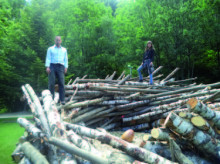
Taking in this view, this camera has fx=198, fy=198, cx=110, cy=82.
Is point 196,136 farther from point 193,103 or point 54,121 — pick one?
point 54,121

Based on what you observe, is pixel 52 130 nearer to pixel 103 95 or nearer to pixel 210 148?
pixel 210 148

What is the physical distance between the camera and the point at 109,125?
5.82m

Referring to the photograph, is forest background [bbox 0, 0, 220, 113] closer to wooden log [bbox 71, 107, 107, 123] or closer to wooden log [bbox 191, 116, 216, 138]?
wooden log [bbox 71, 107, 107, 123]

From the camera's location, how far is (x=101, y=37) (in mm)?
22172

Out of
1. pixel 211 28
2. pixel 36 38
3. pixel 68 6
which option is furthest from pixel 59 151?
pixel 68 6

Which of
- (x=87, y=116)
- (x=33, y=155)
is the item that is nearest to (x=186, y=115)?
(x=33, y=155)

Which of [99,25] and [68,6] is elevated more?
[68,6]

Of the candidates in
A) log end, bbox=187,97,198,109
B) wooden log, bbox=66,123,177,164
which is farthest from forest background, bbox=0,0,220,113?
log end, bbox=187,97,198,109

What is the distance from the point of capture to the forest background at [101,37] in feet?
42.0

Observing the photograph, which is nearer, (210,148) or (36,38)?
(210,148)

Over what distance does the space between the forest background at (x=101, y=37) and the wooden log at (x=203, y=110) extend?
34.4 ft

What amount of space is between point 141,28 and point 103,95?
15798mm

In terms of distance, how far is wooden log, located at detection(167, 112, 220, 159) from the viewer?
2750mm

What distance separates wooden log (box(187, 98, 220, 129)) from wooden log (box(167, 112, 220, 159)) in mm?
251
